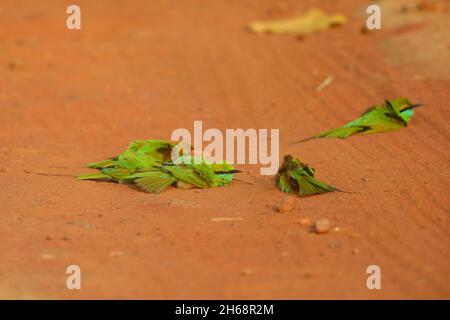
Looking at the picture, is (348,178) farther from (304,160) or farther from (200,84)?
(200,84)

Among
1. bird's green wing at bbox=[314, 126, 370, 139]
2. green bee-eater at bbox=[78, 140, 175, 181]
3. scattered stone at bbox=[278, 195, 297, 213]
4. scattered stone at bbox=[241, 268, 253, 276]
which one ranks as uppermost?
bird's green wing at bbox=[314, 126, 370, 139]

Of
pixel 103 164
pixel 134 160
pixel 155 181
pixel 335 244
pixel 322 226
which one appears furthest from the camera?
pixel 103 164

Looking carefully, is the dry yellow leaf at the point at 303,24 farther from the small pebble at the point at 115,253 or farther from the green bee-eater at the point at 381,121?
the small pebble at the point at 115,253

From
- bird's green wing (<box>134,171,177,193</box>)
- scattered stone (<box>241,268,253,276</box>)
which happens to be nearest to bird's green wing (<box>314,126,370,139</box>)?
bird's green wing (<box>134,171,177,193</box>)

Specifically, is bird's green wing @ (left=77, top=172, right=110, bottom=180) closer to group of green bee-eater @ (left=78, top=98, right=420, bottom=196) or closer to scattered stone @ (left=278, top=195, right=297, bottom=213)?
group of green bee-eater @ (left=78, top=98, right=420, bottom=196)

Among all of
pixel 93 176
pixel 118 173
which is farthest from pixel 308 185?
pixel 93 176

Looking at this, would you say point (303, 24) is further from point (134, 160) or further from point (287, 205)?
point (287, 205)
